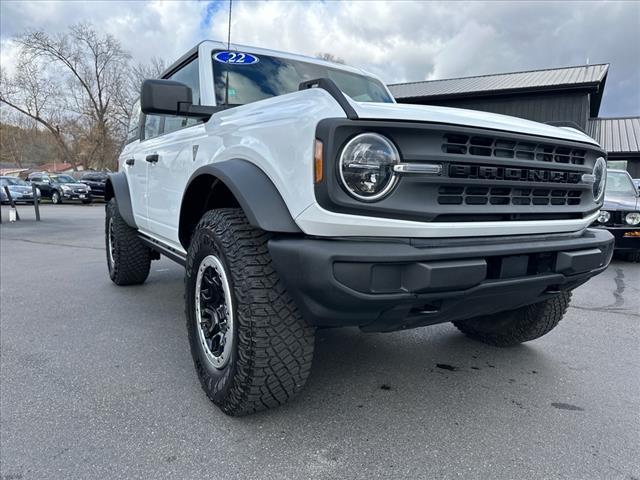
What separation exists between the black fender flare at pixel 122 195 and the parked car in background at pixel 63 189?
2053cm

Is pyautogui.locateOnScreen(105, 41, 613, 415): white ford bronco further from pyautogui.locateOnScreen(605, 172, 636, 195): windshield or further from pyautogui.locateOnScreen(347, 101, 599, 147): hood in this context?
pyautogui.locateOnScreen(605, 172, 636, 195): windshield

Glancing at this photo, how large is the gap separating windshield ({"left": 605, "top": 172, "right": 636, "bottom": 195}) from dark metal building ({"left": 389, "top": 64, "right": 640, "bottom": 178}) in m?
12.5

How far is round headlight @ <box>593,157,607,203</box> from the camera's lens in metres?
2.38

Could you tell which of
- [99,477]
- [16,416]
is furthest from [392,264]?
[16,416]

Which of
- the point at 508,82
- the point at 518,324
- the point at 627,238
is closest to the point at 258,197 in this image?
the point at 518,324

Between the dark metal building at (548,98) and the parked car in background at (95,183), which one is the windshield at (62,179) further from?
the dark metal building at (548,98)

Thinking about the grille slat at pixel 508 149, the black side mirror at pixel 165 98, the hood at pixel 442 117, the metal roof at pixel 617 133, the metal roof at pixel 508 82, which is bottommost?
the grille slat at pixel 508 149

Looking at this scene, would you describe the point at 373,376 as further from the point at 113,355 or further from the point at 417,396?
the point at 113,355

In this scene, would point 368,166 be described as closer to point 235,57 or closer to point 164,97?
point 164,97

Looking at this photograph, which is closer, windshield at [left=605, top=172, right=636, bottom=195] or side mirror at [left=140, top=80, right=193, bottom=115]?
side mirror at [left=140, top=80, right=193, bottom=115]

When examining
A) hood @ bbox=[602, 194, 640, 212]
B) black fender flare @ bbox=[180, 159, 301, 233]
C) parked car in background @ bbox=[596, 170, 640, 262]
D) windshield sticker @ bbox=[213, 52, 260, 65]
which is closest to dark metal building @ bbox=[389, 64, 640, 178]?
hood @ bbox=[602, 194, 640, 212]

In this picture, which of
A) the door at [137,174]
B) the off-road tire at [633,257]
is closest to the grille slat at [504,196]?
the door at [137,174]

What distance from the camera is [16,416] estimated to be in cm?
219

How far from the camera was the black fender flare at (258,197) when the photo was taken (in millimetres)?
1741
